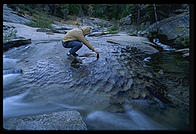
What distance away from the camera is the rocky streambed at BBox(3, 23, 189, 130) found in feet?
4.00

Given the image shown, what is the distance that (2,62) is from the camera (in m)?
1.11

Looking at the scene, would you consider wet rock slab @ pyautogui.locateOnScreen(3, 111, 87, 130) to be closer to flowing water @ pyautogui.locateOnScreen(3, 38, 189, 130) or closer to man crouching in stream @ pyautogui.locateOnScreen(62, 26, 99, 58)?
flowing water @ pyautogui.locateOnScreen(3, 38, 189, 130)

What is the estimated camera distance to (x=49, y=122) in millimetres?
1242

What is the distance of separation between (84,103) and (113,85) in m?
0.65

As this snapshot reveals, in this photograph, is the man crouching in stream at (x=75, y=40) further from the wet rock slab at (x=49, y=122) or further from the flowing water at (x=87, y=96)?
the wet rock slab at (x=49, y=122)

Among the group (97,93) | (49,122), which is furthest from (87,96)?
(49,122)

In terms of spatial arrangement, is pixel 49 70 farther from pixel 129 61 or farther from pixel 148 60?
pixel 148 60

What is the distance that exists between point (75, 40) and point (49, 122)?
6.95 ft

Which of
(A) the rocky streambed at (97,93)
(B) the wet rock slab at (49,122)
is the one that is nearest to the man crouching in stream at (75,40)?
(A) the rocky streambed at (97,93)

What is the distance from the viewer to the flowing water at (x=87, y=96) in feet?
3.94

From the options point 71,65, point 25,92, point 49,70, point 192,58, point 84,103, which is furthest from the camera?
point 71,65

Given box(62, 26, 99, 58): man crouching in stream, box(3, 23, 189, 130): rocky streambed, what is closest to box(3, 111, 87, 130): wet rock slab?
box(3, 23, 189, 130): rocky streambed

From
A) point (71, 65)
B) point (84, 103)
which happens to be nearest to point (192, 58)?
point (84, 103)

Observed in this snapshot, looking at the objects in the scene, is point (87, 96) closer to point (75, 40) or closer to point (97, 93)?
point (97, 93)
